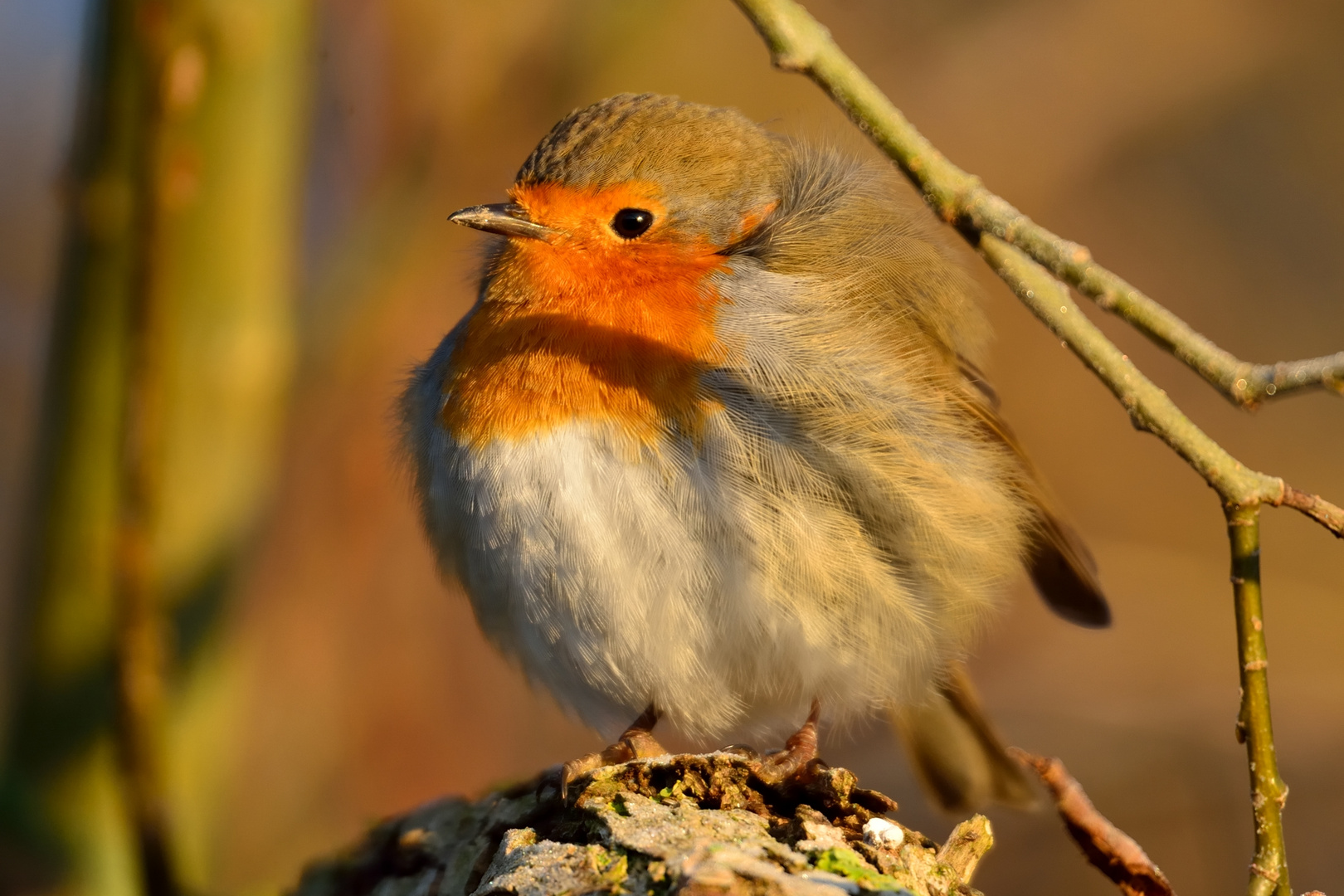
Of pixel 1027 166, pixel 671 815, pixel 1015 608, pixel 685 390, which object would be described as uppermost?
pixel 1027 166

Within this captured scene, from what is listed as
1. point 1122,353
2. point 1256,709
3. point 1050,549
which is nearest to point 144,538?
point 1122,353

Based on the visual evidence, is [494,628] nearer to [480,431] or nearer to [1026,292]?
[480,431]

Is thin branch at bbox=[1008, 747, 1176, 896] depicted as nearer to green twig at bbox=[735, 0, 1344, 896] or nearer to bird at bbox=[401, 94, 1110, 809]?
green twig at bbox=[735, 0, 1344, 896]

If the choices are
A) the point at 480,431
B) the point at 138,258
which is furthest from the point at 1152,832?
the point at 138,258

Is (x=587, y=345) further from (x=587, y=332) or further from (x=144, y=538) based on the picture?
(x=144, y=538)

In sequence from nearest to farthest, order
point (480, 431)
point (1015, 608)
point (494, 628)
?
point (480, 431) → point (494, 628) → point (1015, 608)

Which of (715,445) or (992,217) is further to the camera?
(715,445)

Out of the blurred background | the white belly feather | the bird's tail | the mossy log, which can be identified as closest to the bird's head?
the white belly feather

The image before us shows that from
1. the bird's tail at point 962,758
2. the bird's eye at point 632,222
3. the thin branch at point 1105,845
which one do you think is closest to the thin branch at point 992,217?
the thin branch at point 1105,845
